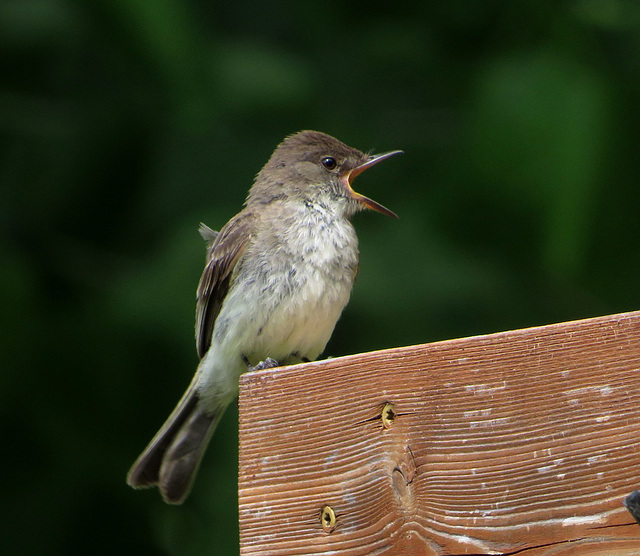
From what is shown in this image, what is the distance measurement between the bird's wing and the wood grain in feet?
5.79

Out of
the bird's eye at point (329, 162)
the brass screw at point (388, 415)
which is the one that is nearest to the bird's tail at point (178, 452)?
the bird's eye at point (329, 162)

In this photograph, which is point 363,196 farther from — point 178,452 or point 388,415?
point 388,415

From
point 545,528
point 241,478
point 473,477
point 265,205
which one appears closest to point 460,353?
point 473,477

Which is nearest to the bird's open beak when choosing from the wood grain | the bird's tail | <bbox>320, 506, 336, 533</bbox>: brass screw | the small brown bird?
the small brown bird

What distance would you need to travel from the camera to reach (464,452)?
2.14m

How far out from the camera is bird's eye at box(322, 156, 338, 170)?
4.68m

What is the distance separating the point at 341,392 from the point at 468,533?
0.45 m

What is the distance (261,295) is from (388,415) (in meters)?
1.70

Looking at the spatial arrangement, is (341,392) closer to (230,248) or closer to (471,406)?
(471,406)

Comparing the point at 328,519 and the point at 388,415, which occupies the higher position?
the point at 388,415

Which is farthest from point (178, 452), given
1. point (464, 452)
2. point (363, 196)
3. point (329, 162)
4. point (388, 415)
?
point (464, 452)

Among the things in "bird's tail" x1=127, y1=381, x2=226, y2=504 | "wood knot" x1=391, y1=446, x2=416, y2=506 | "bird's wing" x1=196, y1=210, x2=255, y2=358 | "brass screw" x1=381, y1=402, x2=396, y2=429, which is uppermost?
"brass screw" x1=381, y1=402, x2=396, y2=429

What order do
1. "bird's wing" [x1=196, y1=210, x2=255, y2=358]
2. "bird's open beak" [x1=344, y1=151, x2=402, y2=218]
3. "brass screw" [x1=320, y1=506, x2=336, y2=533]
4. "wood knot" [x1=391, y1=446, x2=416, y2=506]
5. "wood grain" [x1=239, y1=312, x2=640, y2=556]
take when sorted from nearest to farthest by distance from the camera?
"wood grain" [x1=239, y1=312, x2=640, y2=556] → "wood knot" [x1=391, y1=446, x2=416, y2=506] → "brass screw" [x1=320, y1=506, x2=336, y2=533] → "bird's wing" [x1=196, y1=210, x2=255, y2=358] → "bird's open beak" [x1=344, y1=151, x2=402, y2=218]

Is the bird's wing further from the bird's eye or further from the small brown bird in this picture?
the bird's eye
